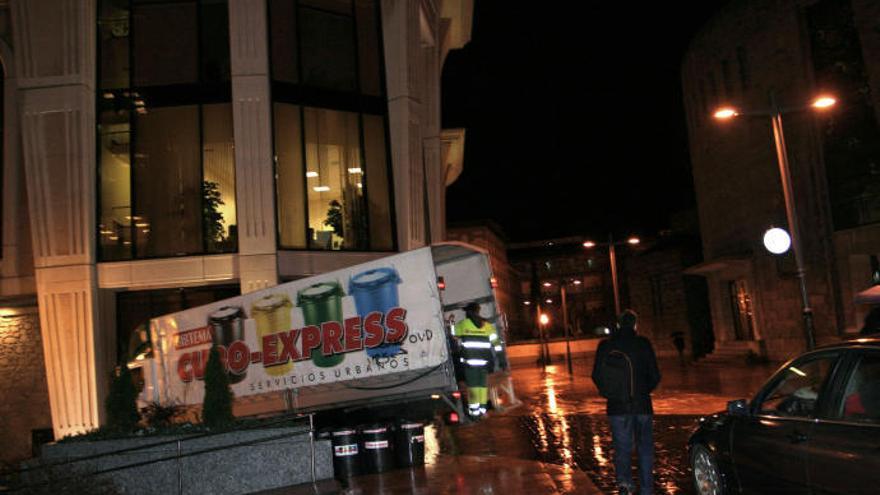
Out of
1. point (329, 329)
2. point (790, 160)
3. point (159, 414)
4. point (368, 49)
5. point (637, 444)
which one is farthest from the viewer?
point (790, 160)

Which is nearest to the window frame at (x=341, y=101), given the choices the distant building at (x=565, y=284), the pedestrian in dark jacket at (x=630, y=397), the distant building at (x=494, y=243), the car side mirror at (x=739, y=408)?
the pedestrian in dark jacket at (x=630, y=397)

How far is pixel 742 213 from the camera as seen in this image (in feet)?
108

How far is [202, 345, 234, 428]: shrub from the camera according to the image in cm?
1032

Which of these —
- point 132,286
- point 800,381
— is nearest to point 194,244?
point 132,286

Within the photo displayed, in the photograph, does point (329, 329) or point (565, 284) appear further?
point (565, 284)

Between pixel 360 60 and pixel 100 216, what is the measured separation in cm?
776

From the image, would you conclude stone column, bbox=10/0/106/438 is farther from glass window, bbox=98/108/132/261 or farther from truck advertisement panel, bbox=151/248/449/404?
truck advertisement panel, bbox=151/248/449/404

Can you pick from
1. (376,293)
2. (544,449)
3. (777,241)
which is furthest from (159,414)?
(777,241)

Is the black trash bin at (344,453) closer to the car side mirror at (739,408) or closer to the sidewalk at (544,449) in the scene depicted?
the sidewalk at (544,449)

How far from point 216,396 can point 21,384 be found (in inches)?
438

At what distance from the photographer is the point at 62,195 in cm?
1717

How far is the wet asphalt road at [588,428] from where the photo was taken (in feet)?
33.7

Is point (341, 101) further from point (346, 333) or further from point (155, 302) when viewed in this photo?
point (346, 333)

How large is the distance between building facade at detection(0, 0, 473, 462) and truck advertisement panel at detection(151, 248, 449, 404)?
5240 mm
